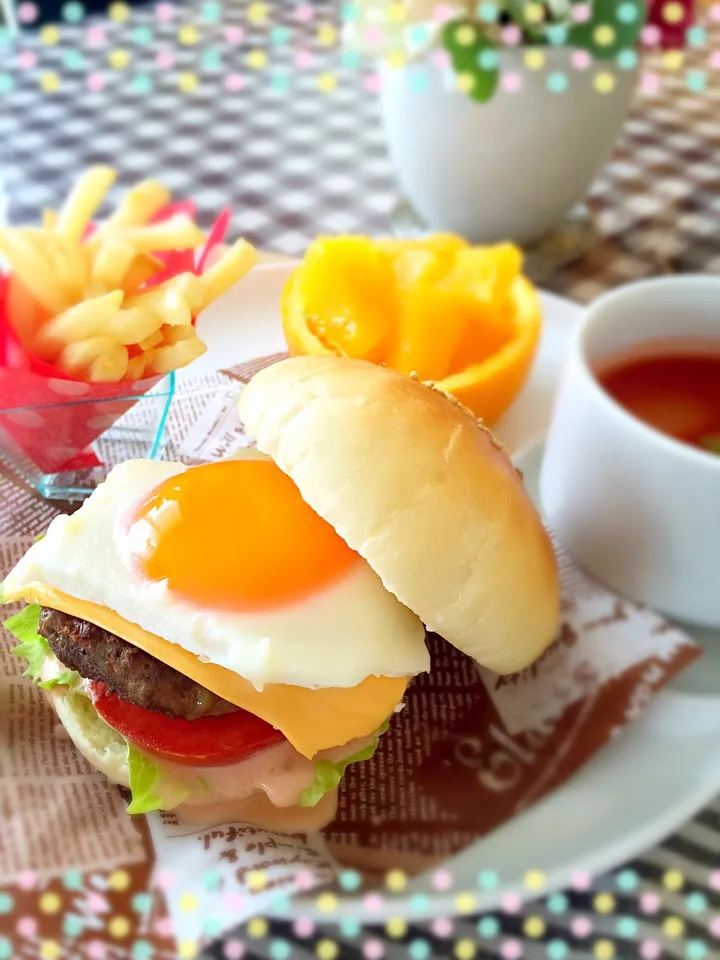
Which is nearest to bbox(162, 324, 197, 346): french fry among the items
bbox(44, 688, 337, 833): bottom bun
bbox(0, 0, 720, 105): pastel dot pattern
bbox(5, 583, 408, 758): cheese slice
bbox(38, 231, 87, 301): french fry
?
bbox(38, 231, 87, 301): french fry

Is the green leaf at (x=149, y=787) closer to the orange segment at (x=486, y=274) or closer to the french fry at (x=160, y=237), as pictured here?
the french fry at (x=160, y=237)

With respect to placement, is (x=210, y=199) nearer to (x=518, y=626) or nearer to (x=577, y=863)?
(x=518, y=626)

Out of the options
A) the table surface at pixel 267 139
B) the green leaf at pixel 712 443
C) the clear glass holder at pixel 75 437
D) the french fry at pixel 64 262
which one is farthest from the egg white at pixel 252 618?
the table surface at pixel 267 139

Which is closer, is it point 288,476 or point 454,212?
point 288,476

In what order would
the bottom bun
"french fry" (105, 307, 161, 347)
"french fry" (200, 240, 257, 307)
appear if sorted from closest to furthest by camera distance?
the bottom bun < "french fry" (105, 307, 161, 347) < "french fry" (200, 240, 257, 307)

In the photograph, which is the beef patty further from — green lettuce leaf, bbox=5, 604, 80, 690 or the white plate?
the white plate

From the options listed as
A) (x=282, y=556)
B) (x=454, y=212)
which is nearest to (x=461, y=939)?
(x=282, y=556)

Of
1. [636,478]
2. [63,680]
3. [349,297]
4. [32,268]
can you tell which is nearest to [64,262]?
[32,268]
